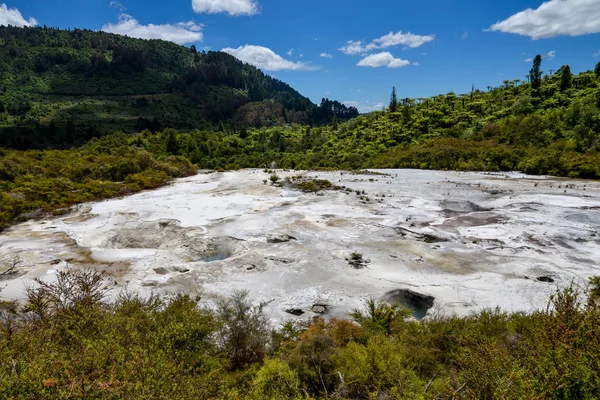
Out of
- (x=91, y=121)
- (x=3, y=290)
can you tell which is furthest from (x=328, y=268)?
(x=91, y=121)

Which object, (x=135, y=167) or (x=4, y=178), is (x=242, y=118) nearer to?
(x=135, y=167)

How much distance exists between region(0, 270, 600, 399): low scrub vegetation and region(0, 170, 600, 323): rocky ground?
1904mm

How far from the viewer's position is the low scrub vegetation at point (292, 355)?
4707mm

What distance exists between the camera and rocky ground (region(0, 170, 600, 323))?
11234 mm

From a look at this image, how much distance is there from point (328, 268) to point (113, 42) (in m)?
212

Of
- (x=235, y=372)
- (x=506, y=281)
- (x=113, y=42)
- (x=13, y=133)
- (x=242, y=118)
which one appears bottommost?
(x=235, y=372)

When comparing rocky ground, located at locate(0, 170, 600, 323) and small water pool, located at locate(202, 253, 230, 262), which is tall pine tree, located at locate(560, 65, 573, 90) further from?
small water pool, located at locate(202, 253, 230, 262)

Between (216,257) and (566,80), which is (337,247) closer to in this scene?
(216,257)

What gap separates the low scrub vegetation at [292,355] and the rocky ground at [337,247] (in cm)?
190

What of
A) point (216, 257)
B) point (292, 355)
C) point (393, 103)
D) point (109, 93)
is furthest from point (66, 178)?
point (109, 93)

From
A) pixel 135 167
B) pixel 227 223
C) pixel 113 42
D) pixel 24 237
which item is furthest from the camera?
pixel 113 42

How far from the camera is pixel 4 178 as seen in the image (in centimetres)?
2622

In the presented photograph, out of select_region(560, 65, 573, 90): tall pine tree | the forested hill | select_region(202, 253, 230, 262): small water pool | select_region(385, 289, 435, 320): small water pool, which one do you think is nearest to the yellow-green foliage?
select_region(202, 253, 230, 262): small water pool

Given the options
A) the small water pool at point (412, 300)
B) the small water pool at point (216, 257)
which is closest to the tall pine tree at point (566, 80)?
the small water pool at point (412, 300)
